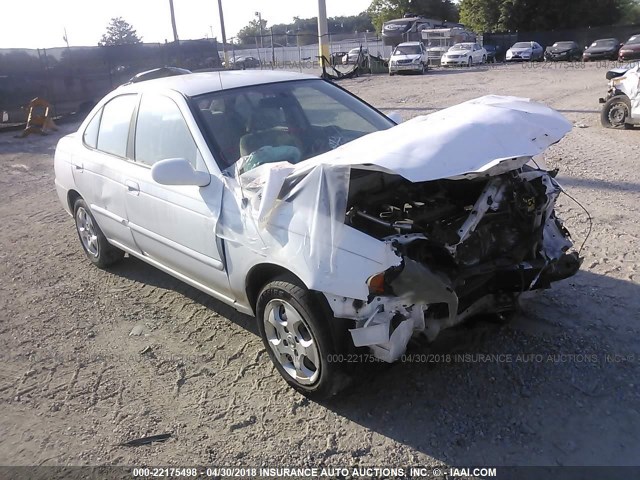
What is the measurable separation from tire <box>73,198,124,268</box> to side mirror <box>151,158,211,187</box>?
81.1 inches

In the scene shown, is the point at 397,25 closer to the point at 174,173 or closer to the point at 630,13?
the point at 630,13

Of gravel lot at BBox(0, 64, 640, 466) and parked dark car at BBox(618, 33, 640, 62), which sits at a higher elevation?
parked dark car at BBox(618, 33, 640, 62)

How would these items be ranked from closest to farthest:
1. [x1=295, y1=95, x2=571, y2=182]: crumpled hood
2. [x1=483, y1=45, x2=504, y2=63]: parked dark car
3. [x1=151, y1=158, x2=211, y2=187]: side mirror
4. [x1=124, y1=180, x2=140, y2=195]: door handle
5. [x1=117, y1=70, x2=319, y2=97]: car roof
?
[x1=295, y1=95, x2=571, y2=182]: crumpled hood, [x1=151, y1=158, x2=211, y2=187]: side mirror, [x1=117, y1=70, x2=319, y2=97]: car roof, [x1=124, y1=180, x2=140, y2=195]: door handle, [x1=483, y1=45, x2=504, y2=63]: parked dark car

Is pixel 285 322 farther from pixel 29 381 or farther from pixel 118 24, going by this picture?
pixel 118 24

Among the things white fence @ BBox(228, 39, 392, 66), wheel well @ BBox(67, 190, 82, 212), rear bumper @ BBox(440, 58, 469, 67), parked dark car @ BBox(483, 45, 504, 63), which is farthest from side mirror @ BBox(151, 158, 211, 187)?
parked dark car @ BBox(483, 45, 504, 63)

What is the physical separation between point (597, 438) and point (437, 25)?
151 ft

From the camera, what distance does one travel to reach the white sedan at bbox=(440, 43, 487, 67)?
103 feet

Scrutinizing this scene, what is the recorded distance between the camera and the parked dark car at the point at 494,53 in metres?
39.0

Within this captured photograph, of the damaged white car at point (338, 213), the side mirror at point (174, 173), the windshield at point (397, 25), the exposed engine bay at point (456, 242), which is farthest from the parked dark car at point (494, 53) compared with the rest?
the side mirror at point (174, 173)

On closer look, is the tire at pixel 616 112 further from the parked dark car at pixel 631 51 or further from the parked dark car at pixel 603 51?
the parked dark car at pixel 603 51

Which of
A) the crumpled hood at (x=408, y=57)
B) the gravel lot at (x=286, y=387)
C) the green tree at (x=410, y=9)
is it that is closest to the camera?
the gravel lot at (x=286, y=387)

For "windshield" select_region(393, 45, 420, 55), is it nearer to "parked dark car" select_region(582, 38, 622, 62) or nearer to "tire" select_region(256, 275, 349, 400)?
"parked dark car" select_region(582, 38, 622, 62)

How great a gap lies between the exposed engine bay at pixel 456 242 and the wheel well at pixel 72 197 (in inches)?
129

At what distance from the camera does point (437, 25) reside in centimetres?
4434
